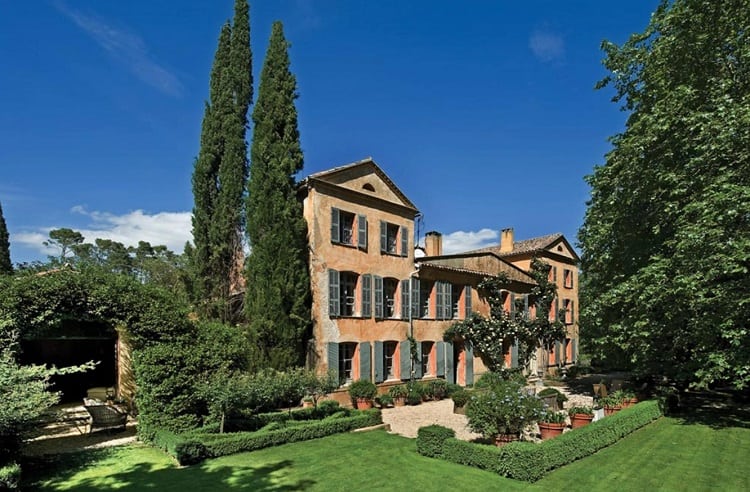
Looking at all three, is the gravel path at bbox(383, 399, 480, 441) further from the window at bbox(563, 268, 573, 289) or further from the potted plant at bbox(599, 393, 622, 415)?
the window at bbox(563, 268, 573, 289)

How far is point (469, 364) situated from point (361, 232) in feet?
31.3

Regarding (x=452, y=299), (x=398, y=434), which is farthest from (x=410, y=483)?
(x=452, y=299)

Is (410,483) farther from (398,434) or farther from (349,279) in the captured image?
(349,279)

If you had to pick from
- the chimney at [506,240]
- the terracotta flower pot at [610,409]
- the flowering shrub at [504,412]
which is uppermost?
the chimney at [506,240]

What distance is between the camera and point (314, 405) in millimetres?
13586

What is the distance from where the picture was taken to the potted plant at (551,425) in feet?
35.8

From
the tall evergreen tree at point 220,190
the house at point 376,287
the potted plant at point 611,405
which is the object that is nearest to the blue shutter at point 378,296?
the house at point 376,287

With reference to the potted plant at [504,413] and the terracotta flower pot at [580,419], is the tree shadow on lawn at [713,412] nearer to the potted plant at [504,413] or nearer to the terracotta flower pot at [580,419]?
the terracotta flower pot at [580,419]

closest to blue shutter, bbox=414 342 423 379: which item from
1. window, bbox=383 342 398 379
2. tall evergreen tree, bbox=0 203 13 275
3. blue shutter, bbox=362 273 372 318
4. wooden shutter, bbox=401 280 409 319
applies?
window, bbox=383 342 398 379

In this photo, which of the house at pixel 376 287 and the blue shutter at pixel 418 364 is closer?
the house at pixel 376 287

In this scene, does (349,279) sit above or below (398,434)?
above

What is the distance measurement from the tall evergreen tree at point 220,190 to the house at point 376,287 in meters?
3.06

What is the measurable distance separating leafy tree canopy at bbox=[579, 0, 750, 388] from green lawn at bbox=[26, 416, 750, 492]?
10.6ft

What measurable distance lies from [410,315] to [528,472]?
1120cm
